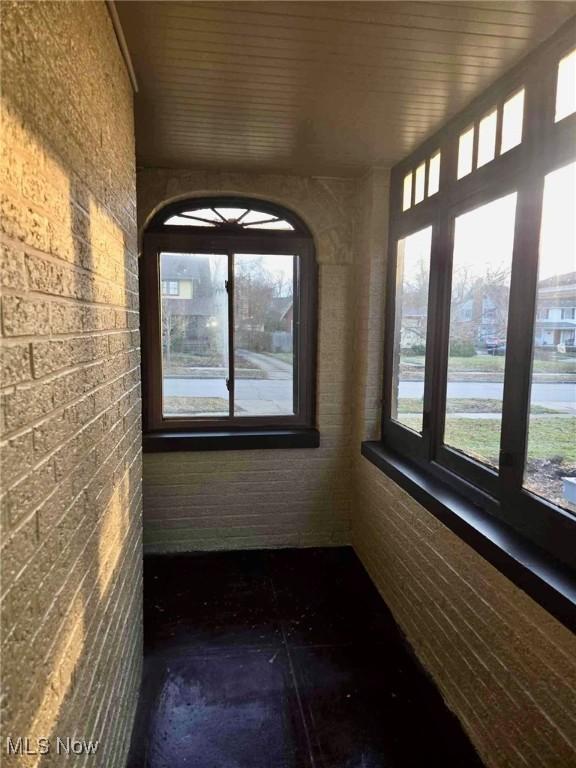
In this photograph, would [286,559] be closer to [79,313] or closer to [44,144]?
[79,313]

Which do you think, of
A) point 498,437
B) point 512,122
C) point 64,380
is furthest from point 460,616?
point 512,122

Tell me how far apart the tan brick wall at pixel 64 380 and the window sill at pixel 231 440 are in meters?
1.41

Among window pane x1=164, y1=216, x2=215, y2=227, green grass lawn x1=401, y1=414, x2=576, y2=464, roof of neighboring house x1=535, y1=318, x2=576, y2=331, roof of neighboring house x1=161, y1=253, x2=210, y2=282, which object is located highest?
window pane x1=164, y1=216, x2=215, y2=227

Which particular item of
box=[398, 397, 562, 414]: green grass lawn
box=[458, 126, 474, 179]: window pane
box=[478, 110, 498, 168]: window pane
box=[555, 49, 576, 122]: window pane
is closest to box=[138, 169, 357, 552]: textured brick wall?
box=[398, 397, 562, 414]: green grass lawn

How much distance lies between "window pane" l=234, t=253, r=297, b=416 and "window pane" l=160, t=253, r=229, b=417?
0.11 meters

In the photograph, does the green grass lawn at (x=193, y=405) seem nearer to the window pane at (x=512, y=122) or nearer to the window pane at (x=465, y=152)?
the window pane at (x=465, y=152)

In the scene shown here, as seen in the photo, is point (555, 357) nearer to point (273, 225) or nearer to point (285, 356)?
point (285, 356)

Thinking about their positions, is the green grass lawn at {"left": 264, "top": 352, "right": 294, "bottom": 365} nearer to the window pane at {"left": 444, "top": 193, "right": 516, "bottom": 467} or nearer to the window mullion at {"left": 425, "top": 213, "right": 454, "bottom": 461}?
the window mullion at {"left": 425, "top": 213, "right": 454, "bottom": 461}

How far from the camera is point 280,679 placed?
2.21 m

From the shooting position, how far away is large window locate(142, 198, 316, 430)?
3.24m

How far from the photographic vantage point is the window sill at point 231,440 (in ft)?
10.6

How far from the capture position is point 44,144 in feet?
3.13

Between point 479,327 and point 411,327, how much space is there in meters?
0.72

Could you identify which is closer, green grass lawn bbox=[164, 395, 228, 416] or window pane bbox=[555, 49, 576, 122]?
window pane bbox=[555, 49, 576, 122]
